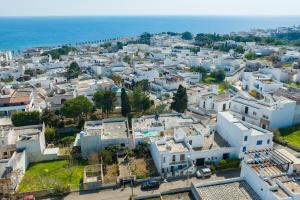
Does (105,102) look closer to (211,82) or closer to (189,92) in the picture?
(189,92)

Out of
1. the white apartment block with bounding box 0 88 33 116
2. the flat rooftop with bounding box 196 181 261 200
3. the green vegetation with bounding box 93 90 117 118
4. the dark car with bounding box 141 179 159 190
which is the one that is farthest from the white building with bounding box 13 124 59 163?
the flat rooftop with bounding box 196 181 261 200

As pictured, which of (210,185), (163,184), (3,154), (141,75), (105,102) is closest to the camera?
(210,185)

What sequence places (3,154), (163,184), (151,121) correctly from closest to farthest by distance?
(163,184)
(3,154)
(151,121)

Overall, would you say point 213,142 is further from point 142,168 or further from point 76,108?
point 76,108

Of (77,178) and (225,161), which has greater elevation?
(225,161)

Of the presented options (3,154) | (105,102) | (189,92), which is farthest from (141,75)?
(3,154)

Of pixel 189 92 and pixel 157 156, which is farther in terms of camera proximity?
pixel 189 92

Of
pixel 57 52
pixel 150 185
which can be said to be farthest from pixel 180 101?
pixel 57 52
